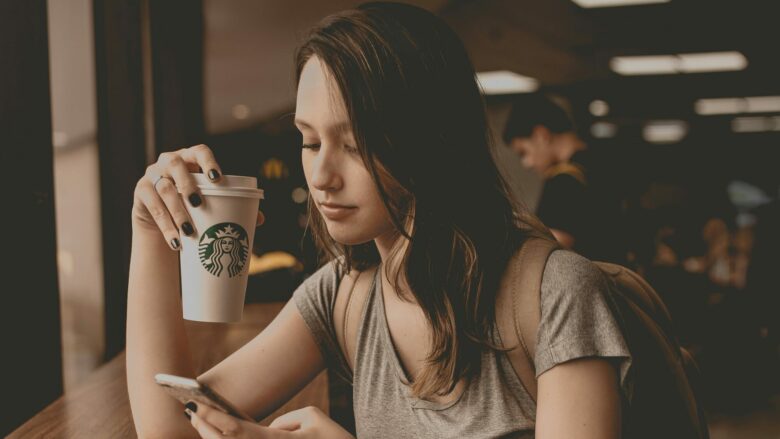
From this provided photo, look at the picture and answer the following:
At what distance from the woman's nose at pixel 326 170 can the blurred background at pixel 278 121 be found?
245 mm

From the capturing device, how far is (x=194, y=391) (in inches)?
31.1

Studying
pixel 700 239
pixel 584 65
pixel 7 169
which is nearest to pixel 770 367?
pixel 700 239

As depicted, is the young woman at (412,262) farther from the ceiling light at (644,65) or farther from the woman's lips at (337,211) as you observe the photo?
the ceiling light at (644,65)

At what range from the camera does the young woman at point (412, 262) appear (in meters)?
0.87

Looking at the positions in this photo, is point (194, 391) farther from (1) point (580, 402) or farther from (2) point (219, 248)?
(1) point (580, 402)

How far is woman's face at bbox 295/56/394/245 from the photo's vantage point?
0.92m

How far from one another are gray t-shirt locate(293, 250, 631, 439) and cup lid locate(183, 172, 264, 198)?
0.29m

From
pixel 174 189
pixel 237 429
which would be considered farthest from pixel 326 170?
pixel 237 429

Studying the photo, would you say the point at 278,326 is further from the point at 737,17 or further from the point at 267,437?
the point at 737,17

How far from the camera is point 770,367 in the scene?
5.36m

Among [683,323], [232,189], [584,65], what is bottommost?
[683,323]

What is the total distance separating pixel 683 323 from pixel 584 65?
4141mm

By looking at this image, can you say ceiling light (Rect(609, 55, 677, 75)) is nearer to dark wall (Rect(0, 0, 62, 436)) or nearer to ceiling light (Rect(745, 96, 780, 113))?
ceiling light (Rect(745, 96, 780, 113))

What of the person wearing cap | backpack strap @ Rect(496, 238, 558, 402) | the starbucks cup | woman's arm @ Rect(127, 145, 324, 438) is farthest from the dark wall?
the person wearing cap
